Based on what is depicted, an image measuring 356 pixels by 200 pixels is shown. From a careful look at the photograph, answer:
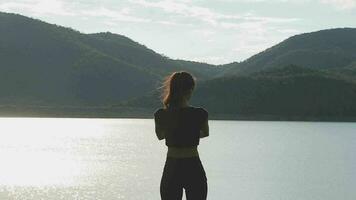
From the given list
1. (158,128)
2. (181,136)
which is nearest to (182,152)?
(181,136)

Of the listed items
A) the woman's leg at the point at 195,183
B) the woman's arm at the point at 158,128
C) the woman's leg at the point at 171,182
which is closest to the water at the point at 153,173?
the woman's arm at the point at 158,128

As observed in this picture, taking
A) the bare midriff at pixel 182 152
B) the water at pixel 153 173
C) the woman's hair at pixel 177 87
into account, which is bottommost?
the water at pixel 153 173

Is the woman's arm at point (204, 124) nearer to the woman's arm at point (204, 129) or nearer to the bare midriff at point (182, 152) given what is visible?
the woman's arm at point (204, 129)

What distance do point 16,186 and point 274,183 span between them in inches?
849

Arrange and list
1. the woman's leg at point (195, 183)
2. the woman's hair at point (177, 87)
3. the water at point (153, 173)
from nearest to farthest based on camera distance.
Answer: the woman's leg at point (195, 183) → the woman's hair at point (177, 87) → the water at point (153, 173)

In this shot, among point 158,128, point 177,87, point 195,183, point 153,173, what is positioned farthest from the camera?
point 153,173

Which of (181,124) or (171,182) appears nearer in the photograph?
(171,182)

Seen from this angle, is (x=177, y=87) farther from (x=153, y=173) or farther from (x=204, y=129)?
(x=153, y=173)

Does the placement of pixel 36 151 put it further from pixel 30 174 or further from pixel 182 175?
pixel 182 175

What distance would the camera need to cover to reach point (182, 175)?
22.2 ft

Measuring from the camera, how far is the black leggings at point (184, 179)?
673 centimetres

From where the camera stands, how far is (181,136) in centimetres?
689

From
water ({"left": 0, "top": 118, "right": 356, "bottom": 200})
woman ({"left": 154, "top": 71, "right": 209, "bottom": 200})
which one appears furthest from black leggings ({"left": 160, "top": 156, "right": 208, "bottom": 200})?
water ({"left": 0, "top": 118, "right": 356, "bottom": 200})

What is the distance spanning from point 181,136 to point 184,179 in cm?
45
